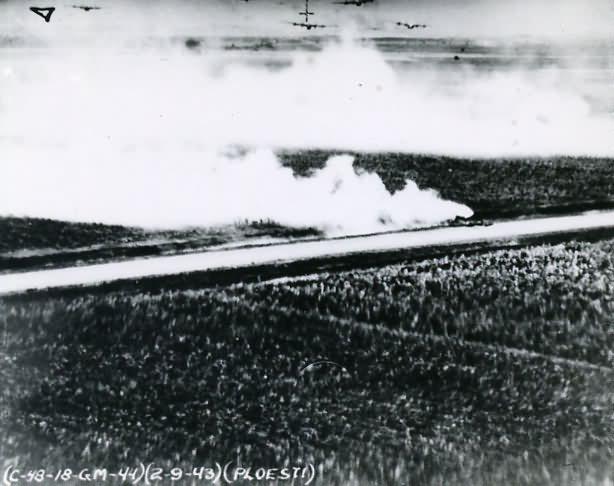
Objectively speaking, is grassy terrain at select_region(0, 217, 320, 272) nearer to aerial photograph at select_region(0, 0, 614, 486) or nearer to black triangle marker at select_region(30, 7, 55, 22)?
aerial photograph at select_region(0, 0, 614, 486)

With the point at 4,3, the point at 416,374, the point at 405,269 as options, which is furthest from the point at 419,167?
the point at 4,3

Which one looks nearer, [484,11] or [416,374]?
[416,374]

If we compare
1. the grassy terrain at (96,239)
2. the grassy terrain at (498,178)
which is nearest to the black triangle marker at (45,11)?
the grassy terrain at (96,239)

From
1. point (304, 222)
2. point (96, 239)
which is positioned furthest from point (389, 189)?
point (96, 239)

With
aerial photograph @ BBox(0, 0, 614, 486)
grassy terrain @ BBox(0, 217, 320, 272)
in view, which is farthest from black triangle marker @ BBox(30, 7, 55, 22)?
grassy terrain @ BBox(0, 217, 320, 272)

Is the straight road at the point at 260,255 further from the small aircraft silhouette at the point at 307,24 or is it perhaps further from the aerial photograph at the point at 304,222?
the small aircraft silhouette at the point at 307,24

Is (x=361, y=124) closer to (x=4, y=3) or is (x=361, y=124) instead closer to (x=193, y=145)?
(x=193, y=145)

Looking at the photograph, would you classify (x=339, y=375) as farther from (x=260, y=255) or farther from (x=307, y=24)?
(x=307, y=24)
